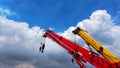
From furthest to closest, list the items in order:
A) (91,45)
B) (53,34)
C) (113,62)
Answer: (53,34) < (91,45) < (113,62)

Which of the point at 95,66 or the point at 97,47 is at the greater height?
the point at 97,47

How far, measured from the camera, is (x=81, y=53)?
32031 mm

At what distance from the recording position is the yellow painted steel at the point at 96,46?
30.5 meters

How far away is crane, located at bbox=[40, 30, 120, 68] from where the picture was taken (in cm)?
3042

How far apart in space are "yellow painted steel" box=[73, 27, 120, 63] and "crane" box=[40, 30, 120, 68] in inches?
22.6

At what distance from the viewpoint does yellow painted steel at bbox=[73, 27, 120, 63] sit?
30453 mm

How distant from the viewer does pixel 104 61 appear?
30.4m

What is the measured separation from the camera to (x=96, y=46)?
3167 centimetres

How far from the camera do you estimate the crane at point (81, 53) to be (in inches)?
1198

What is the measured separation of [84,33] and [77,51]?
2.42 m

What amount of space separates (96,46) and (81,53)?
1.93 meters

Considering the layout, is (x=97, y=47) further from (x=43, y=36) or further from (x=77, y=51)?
(x=43, y=36)

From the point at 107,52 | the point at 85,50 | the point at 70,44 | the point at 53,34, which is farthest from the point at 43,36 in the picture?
the point at 107,52

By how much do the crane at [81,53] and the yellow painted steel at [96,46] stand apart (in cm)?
58
